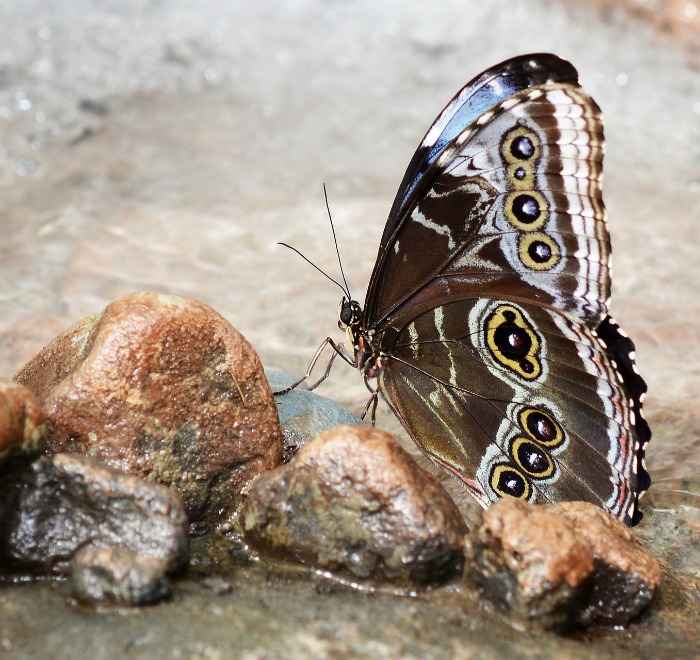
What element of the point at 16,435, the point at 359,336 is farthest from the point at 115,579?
the point at 359,336

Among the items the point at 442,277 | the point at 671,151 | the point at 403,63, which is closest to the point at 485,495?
the point at 442,277

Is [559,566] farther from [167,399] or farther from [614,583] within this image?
[167,399]

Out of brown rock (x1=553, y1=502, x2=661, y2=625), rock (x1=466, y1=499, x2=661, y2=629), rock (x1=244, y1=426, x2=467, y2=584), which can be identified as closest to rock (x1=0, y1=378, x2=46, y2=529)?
rock (x1=244, y1=426, x2=467, y2=584)

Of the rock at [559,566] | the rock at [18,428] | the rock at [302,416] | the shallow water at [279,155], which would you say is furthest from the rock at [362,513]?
the shallow water at [279,155]

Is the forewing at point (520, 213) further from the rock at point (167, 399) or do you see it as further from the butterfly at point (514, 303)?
the rock at point (167, 399)

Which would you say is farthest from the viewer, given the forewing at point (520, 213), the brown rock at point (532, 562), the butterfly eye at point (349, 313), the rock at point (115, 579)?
the butterfly eye at point (349, 313)

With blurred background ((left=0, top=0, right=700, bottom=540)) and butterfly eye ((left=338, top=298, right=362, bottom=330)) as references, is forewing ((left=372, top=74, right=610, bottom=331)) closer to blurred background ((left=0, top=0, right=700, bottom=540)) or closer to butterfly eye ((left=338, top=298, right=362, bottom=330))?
butterfly eye ((left=338, top=298, right=362, bottom=330))

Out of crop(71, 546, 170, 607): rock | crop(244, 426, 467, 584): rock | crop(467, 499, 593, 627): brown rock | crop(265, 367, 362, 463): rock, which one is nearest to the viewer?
crop(71, 546, 170, 607): rock
